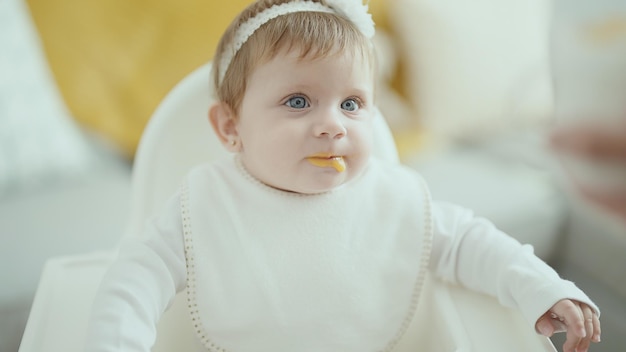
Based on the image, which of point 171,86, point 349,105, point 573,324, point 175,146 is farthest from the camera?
point 171,86

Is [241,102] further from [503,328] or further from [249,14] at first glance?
[503,328]

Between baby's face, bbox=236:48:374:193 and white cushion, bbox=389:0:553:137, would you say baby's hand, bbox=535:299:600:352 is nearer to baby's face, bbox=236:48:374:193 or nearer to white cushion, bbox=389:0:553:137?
baby's face, bbox=236:48:374:193

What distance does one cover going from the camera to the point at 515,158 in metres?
1.78

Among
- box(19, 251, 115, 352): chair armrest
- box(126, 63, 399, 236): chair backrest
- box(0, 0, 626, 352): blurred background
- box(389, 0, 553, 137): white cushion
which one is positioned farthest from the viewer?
box(389, 0, 553, 137): white cushion

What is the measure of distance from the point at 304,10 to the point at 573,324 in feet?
1.48

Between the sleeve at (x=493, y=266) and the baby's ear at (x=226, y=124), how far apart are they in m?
0.27

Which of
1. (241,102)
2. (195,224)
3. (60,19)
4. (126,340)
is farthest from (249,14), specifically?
(60,19)

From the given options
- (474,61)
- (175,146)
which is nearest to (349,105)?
(175,146)

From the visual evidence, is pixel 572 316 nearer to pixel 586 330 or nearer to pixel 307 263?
pixel 586 330

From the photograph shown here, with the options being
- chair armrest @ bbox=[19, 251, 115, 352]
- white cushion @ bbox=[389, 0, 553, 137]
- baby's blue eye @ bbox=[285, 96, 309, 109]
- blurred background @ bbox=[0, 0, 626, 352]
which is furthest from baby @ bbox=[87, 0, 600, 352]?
white cushion @ bbox=[389, 0, 553, 137]

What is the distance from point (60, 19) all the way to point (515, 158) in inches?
45.0

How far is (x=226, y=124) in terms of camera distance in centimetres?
88

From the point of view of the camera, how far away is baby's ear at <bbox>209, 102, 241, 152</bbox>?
2.87 feet

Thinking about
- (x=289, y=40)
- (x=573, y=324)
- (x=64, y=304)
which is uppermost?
(x=289, y=40)
